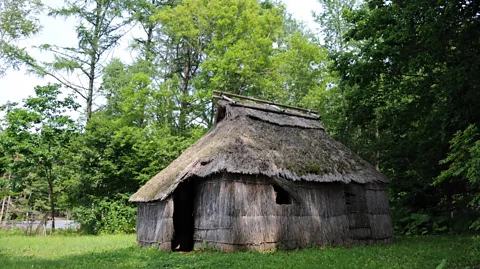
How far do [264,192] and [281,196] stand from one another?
133cm

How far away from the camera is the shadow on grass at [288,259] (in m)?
9.95

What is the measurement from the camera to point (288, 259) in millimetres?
10953

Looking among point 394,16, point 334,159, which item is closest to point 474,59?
point 394,16

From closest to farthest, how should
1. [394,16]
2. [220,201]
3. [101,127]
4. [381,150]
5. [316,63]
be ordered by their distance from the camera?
[220,201]
[394,16]
[381,150]
[101,127]
[316,63]

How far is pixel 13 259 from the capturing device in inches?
472

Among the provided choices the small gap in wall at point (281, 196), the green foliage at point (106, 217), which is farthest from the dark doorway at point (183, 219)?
the green foliage at point (106, 217)

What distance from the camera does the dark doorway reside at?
16250mm

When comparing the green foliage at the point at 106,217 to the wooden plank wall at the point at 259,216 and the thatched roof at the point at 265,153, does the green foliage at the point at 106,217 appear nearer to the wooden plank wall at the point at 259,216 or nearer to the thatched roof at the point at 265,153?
the thatched roof at the point at 265,153

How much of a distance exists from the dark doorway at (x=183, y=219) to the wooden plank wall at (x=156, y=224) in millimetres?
1245

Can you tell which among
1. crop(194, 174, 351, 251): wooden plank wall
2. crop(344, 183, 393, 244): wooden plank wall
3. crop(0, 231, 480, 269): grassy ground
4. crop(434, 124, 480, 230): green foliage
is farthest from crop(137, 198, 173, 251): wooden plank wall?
crop(434, 124, 480, 230): green foliage

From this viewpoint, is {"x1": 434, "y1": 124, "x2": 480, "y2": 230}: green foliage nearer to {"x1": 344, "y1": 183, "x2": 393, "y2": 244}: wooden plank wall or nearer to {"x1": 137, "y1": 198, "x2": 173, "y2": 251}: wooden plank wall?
{"x1": 344, "y1": 183, "x2": 393, "y2": 244}: wooden plank wall

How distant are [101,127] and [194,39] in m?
9.18

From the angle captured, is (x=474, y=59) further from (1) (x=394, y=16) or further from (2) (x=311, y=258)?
(2) (x=311, y=258)

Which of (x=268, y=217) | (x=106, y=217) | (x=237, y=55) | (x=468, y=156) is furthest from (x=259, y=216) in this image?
(x=237, y=55)
